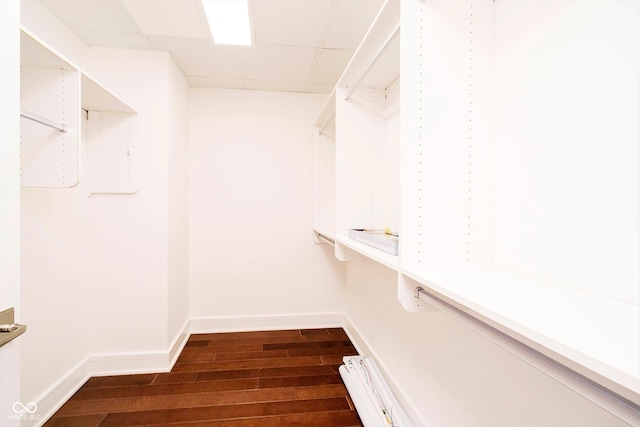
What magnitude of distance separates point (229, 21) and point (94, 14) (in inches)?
31.8

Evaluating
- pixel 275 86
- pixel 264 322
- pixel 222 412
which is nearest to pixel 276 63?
pixel 275 86

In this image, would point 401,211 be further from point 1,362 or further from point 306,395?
point 306,395

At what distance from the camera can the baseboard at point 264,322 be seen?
2.86 metres

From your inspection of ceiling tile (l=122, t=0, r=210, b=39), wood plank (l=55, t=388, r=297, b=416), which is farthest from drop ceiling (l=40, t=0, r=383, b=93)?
wood plank (l=55, t=388, r=297, b=416)

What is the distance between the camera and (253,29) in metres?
1.91

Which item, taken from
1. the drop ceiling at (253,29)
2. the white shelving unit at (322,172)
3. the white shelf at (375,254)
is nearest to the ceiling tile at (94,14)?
the drop ceiling at (253,29)

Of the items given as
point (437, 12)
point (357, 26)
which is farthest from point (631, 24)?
point (357, 26)

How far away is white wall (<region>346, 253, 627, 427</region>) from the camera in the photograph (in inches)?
32.3

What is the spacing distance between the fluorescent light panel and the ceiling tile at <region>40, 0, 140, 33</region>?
509 mm

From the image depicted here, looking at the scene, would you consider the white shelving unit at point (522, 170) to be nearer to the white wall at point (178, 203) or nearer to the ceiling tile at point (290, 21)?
the ceiling tile at point (290, 21)

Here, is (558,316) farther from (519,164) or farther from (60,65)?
(60,65)

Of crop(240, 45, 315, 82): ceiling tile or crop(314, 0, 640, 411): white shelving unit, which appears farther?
crop(240, 45, 315, 82): ceiling tile

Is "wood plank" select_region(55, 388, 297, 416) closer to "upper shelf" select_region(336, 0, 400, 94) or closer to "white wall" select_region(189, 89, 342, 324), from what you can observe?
"white wall" select_region(189, 89, 342, 324)

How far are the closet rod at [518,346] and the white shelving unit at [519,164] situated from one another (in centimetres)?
2
